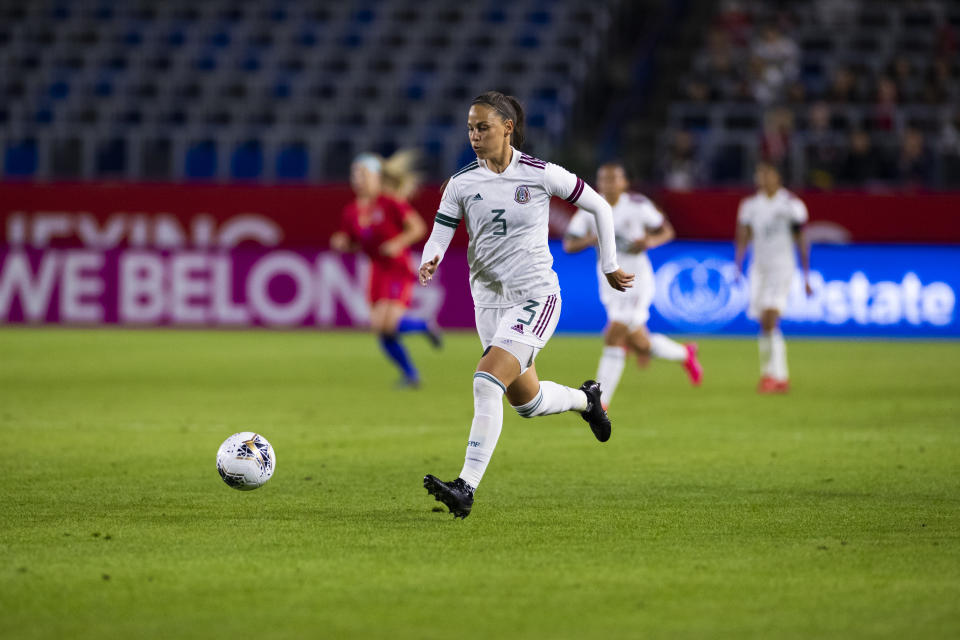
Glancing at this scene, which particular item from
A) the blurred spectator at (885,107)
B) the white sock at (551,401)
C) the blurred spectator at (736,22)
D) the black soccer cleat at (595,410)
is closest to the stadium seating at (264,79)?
the blurred spectator at (736,22)

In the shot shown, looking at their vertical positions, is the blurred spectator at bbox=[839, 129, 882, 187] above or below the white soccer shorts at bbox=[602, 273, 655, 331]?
above

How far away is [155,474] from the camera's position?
8.85 metres

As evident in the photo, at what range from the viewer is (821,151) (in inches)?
922

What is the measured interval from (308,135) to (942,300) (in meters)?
10.7

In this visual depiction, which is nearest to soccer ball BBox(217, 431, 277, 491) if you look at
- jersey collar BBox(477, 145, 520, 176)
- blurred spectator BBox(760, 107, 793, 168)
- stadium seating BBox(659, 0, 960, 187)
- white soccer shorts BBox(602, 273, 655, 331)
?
jersey collar BBox(477, 145, 520, 176)

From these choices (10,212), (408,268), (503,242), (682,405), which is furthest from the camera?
(10,212)

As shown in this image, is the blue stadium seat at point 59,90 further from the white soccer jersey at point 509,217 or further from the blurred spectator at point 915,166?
the white soccer jersey at point 509,217

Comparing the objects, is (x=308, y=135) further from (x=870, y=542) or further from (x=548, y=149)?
(x=870, y=542)

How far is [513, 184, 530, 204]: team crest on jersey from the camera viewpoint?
24.4ft

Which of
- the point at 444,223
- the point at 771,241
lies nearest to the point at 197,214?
the point at 771,241

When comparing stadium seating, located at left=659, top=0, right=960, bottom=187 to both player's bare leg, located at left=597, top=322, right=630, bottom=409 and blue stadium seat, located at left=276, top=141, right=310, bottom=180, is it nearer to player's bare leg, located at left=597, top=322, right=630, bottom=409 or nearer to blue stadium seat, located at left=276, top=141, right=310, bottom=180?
blue stadium seat, located at left=276, top=141, right=310, bottom=180

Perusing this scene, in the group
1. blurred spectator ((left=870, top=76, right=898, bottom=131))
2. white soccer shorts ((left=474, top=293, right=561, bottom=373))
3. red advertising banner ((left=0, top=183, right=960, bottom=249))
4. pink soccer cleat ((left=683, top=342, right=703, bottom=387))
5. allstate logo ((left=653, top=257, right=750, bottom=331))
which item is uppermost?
blurred spectator ((left=870, top=76, right=898, bottom=131))

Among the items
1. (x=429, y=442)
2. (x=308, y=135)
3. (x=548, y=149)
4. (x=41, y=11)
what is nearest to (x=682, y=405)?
(x=429, y=442)

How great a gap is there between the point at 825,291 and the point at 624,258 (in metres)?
9.91
